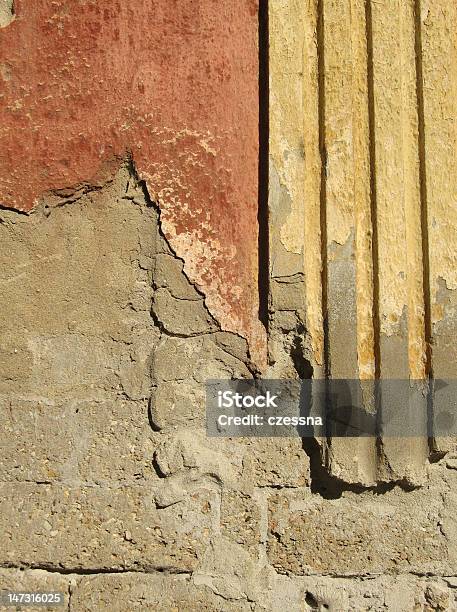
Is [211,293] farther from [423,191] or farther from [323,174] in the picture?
[423,191]

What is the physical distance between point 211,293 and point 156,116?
0.50 metres

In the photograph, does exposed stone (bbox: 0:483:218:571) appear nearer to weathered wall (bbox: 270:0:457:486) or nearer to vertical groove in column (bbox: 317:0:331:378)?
weathered wall (bbox: 270:0:457:486)

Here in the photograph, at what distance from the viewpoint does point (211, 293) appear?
→ 80.8 inches

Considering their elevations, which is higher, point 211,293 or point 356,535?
point 211,293

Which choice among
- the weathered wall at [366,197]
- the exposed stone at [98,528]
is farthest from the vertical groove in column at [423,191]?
the exposed stone at [98,528]

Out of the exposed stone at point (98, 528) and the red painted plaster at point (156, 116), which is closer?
the exposed stone at point (98, 528)

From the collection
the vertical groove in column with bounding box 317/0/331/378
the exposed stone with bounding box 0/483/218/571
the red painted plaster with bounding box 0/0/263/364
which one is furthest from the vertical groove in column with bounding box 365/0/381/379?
the exposed stone with bounding box 0/483/218/571

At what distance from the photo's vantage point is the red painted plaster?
81.4 inches

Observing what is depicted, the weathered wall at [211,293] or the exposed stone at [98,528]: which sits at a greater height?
the weathered wall at [211,293]

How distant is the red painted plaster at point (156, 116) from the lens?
6.79 feet

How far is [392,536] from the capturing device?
6.60 feet

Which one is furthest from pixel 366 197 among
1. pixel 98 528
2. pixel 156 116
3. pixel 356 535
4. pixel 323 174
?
pixel 98 528

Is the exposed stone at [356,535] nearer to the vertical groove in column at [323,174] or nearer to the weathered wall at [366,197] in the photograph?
the weathered wall at [366,197]

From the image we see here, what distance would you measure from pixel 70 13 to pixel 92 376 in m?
0.99
